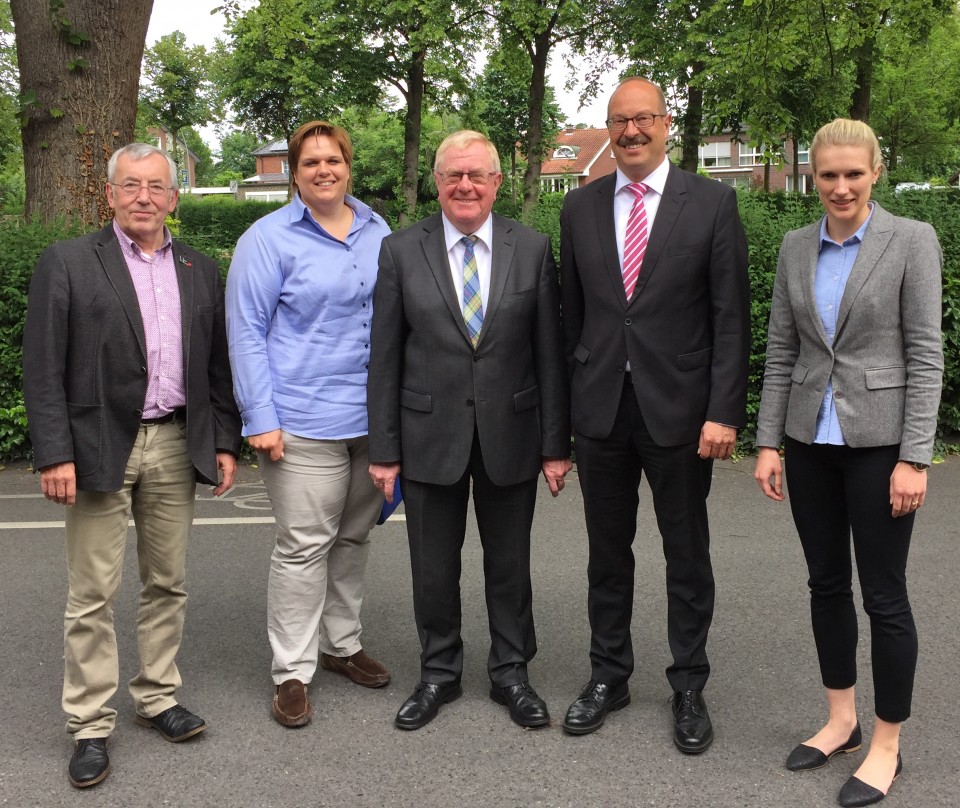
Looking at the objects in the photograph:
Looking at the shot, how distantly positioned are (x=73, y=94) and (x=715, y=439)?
277 inches

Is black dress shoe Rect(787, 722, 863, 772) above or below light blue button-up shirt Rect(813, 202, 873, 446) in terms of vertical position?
below

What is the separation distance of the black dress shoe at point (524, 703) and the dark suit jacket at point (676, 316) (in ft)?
3.44

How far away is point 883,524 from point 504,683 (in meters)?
1.59

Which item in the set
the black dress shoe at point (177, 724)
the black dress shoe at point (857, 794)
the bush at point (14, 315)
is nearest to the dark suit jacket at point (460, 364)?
the black dress shoe at point (177, 724)

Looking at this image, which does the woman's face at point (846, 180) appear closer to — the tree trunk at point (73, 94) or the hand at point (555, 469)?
the hand at point (555, 469)

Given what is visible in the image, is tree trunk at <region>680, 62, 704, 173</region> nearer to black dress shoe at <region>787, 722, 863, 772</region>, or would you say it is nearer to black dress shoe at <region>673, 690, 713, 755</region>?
black dress shoe at <region>673, 690, 713, 755</region>

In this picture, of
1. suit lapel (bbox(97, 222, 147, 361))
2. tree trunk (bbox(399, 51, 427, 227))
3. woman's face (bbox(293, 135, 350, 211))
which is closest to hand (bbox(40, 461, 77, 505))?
suit lapel (bbox(97, 222, 147, 361))

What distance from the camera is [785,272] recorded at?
3.49 metres

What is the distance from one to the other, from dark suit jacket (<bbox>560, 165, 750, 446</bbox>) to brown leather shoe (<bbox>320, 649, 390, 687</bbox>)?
1.41 m

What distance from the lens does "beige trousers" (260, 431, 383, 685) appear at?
157 inches

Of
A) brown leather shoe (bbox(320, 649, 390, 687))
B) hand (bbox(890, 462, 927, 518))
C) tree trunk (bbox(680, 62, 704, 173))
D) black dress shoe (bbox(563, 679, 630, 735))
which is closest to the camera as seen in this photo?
hand (bbox(890, 462, 927, 518))

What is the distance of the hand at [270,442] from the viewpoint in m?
3.85

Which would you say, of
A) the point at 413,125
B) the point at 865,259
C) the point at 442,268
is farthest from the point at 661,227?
the point at 413,125

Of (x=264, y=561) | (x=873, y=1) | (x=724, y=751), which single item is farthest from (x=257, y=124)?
(x=724, y=751)
